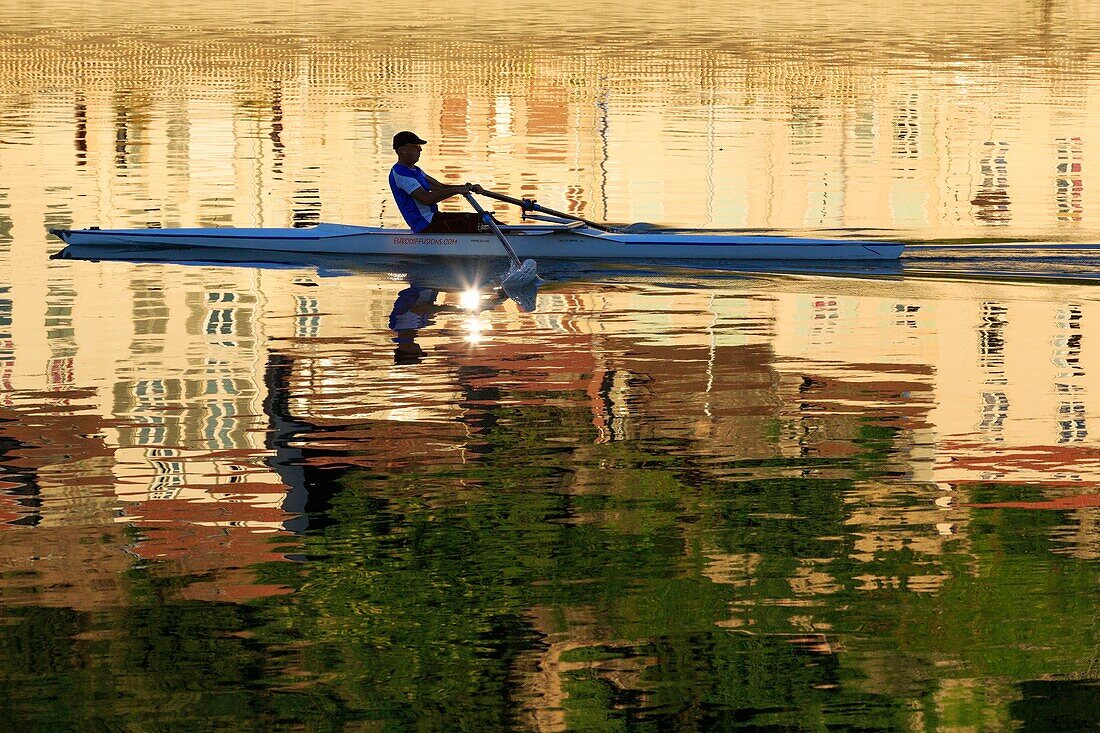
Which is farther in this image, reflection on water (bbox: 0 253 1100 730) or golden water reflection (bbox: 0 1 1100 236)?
golden water reflection (bbox: 0 1 1100 236)

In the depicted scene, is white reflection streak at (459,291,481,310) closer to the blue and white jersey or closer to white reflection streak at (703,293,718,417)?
the blue and white jersey

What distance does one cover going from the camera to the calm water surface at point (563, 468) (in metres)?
9.29

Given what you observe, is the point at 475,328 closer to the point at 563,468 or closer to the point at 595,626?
the point at 563,468

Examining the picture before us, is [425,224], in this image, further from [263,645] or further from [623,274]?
[263,645]

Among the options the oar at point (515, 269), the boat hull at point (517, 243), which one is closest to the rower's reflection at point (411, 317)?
the oar at point (515, 269)

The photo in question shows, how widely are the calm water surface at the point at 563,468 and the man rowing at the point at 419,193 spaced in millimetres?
699

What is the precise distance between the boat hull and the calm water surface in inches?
12.9

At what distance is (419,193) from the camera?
2231cm

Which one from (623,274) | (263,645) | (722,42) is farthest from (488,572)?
(722,42)

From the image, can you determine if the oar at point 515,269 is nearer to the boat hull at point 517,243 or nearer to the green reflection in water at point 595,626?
the boat hull at point 517,243

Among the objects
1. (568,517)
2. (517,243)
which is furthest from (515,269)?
(568,517)

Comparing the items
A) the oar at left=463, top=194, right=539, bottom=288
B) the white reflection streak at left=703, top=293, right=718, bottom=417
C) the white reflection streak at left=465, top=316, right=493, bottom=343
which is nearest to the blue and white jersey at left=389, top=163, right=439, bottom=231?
the oar at left=463, top=194, right=539, bottom=288

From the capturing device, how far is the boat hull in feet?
72.4

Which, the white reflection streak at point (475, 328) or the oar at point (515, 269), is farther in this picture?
the oar at point (515, 269)
